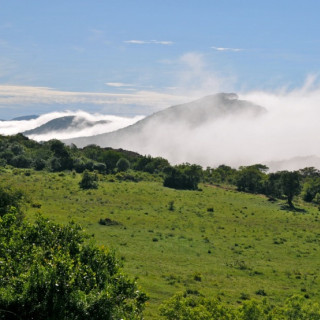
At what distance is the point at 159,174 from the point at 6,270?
123 meters

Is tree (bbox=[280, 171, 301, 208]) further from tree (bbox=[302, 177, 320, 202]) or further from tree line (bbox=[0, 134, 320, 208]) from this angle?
tree (bbox=[302, 177, 320, 202])

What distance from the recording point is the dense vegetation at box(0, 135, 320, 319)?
17.7 metres

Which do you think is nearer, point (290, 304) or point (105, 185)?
point (290, 304)

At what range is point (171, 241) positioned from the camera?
57.0 meters

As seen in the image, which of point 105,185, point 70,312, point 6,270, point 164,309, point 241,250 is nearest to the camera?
point 70,312

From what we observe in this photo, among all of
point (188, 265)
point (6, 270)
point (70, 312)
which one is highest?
point (6, 270)

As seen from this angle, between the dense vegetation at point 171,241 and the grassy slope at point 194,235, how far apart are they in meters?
0.17

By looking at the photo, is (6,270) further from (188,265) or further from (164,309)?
(188,265)

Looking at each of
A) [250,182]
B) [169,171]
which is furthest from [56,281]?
[250,182]

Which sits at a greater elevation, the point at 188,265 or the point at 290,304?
the point at 290,304

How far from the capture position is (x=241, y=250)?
56.3 metres

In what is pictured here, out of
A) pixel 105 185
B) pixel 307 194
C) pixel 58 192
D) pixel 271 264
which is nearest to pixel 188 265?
pixel 271 264

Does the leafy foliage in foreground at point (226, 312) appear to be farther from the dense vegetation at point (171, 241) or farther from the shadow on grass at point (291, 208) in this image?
the shadow on grass at point (291, 208)

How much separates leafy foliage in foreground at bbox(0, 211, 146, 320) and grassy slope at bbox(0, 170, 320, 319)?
11948mm
